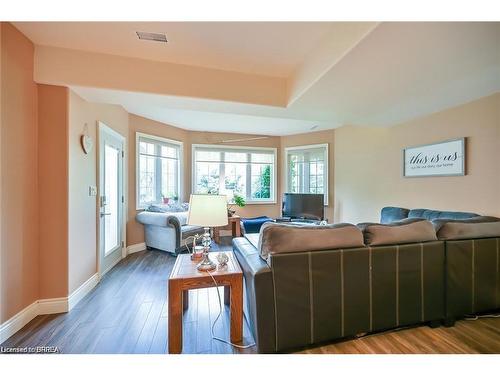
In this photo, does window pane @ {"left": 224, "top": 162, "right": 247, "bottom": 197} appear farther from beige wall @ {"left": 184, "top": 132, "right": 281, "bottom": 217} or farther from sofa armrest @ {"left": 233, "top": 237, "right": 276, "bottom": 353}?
sofa armrest @ {"left": 233, "top": 237, "right": 276, "bottom": 353}

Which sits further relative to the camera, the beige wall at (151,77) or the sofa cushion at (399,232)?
the beige wall at (151,77)

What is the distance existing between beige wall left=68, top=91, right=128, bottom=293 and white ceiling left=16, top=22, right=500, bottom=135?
0.26 m

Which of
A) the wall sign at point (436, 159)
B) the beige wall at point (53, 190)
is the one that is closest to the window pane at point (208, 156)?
the beige wall at point (53, 190)

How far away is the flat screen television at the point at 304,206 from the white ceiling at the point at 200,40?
9.64 feet

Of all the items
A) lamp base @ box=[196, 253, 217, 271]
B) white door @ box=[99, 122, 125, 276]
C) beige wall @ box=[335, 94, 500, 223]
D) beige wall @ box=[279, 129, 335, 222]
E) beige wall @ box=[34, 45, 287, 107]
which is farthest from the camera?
beige wall @ box=[279, 129, 335, 222]

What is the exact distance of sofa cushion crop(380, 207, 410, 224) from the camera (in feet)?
10.4

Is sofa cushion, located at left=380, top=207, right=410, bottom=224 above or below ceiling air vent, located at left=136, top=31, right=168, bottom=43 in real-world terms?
below

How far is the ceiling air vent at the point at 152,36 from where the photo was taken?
183 centimetres

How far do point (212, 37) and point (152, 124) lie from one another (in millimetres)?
3043

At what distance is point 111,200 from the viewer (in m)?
3.24

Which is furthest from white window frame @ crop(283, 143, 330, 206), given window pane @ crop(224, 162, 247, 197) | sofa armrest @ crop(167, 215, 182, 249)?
sofa armrest @ crop(167, 215, 182, 249)

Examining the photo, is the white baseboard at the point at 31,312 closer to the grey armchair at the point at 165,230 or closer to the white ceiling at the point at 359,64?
the grey armchair at the point at 165,230

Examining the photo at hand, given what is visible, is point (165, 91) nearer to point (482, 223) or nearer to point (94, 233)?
point (94, 233)
